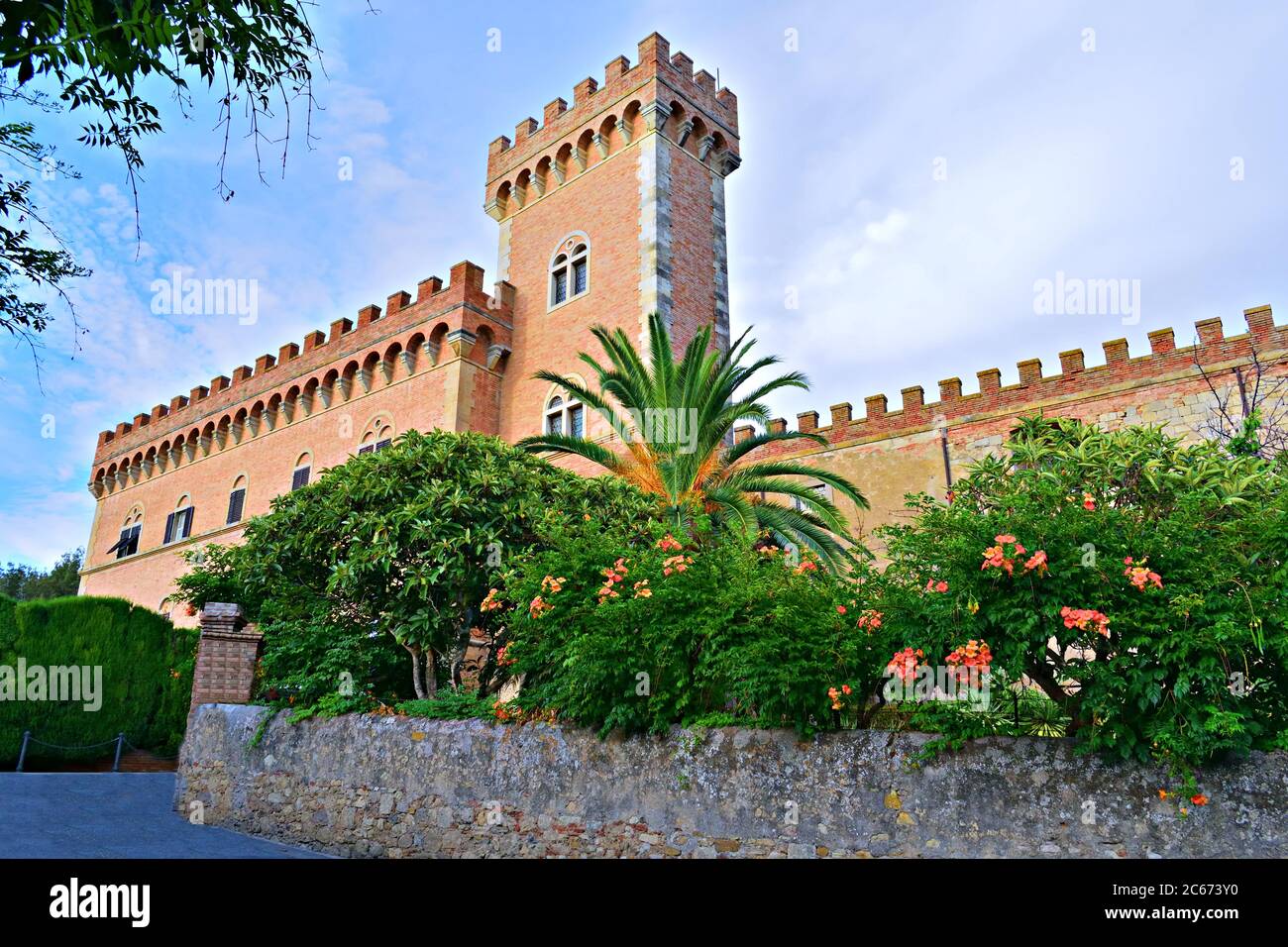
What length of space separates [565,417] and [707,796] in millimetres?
16409

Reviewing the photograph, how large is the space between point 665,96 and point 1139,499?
18.4m

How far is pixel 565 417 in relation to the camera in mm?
22391

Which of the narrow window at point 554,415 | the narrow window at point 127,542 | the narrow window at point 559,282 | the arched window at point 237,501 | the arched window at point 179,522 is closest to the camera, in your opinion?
the narrow window at point 554,415

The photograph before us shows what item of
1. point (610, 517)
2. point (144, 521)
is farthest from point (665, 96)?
point (144, 521)

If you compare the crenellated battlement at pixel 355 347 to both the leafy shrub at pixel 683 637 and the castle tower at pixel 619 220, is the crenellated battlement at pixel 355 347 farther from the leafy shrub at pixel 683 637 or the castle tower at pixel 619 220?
the leafy shrub at pixel 683 637

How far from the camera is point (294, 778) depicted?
31.2ft

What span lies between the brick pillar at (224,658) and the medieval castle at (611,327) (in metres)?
11.0

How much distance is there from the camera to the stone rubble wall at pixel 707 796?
5113 mm

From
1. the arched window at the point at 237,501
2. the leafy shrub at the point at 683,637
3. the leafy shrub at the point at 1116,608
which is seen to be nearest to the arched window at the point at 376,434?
the arched window at the point at 237,501

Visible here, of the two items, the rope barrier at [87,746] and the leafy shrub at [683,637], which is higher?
the leafy shrub at [683,637]
